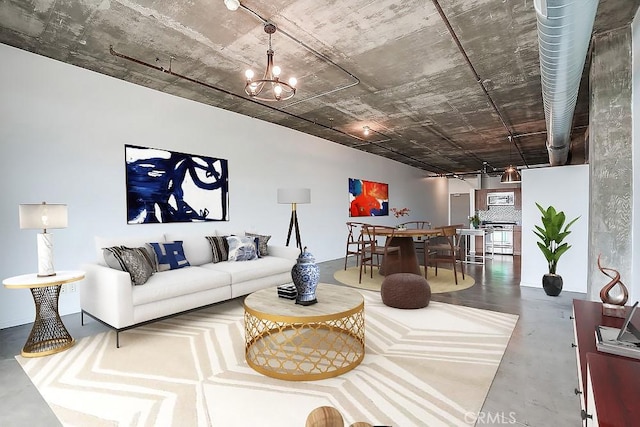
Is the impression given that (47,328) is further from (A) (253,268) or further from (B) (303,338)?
(B) (303,338)

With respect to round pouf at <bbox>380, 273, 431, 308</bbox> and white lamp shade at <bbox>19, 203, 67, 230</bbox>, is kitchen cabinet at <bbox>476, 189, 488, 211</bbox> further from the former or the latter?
white lamp shade at <bbox>19, 203, 67, 230</bbox>

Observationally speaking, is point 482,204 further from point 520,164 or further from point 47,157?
point 47,157

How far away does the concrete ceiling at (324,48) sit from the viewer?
9.66 ft

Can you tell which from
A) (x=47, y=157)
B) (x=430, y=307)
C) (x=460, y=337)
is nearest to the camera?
(x=460, y=337)

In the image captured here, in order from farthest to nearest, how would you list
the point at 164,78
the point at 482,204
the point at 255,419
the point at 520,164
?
the point at 520,164 < the point at 482,204 < the point at 164,78 < the point at 255,419

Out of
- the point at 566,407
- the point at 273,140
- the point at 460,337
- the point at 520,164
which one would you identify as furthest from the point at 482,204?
the point at 566,407

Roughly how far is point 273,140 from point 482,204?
24.6 feet

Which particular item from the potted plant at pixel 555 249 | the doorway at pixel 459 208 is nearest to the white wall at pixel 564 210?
the potted plant at pixel 555 249

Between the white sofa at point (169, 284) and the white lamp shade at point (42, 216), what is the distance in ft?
1.87

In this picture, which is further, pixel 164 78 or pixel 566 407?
pixel 164 78

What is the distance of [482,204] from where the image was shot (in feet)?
34.1

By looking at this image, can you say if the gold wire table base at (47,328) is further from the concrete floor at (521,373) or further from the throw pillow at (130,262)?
the throw pillow at (130,262)

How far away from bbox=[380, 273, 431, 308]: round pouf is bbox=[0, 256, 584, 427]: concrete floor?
54 centimetres

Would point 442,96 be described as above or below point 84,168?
above
